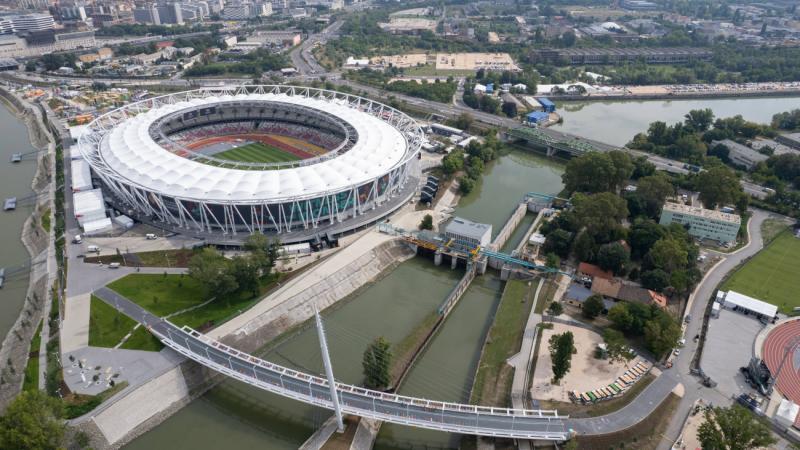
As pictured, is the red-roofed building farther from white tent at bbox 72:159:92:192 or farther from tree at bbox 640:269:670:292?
white tent at bbox 72:159:92:192

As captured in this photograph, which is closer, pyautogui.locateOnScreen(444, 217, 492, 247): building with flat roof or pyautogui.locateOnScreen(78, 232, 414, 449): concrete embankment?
pyautogui.locateOnScreen(78, 232, 414, 449): concrete embankment

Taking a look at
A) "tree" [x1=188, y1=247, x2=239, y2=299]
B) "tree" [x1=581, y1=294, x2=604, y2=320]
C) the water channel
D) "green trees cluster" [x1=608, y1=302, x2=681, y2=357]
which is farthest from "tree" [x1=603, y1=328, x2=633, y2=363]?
"tree" [x1=188, y1=247, x2=239, y2=299]

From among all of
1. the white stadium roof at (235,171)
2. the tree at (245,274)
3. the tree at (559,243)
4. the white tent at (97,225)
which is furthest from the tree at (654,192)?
the white tent at (97,225)

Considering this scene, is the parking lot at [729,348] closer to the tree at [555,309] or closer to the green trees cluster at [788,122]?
the tree at [555,309]

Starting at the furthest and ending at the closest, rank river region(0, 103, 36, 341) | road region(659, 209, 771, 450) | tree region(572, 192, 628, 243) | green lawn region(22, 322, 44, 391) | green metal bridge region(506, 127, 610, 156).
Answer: green metal bridge region(506, 127, 610, 156) < tree region(572, 192, 628, 243) < river region(0, 103, 36, 341) < green lawn region(22, 322, 44, 391) < road region(659, 209, 771, 450)

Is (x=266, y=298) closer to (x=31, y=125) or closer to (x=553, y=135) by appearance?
(x=553, y=135)

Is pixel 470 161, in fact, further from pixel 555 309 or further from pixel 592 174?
pixel 555 309
